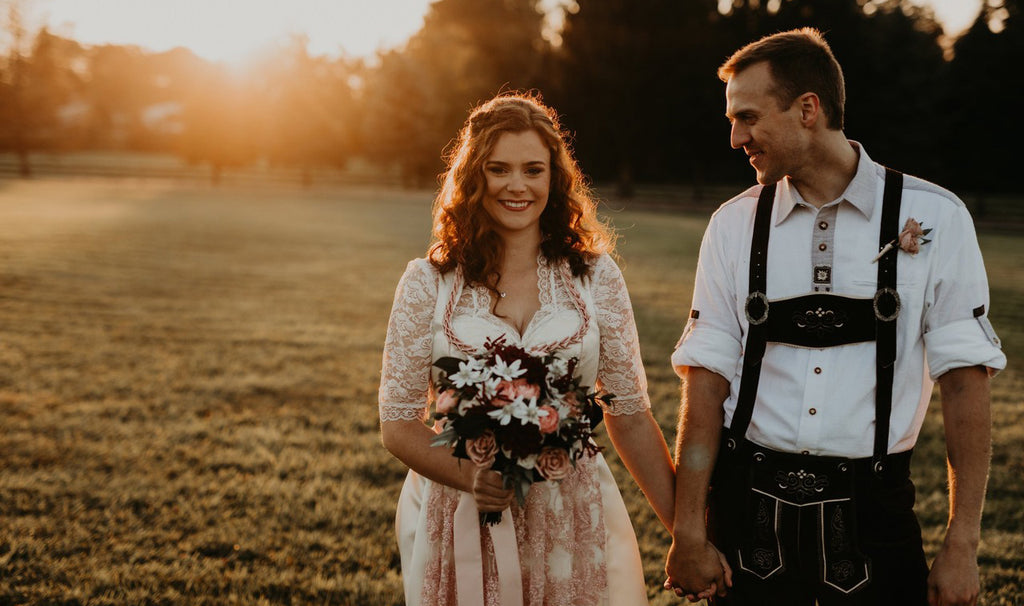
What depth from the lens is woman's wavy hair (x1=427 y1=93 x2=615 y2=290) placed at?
2.80m

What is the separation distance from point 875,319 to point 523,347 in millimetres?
1109


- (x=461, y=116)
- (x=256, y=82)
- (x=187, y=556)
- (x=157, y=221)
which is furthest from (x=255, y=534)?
(x=256, y=82)

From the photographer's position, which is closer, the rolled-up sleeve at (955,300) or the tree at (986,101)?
the rolled-up sleeve at (955,300)

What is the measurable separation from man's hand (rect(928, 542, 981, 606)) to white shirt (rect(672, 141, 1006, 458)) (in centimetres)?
33

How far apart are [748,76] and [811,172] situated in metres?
0.36

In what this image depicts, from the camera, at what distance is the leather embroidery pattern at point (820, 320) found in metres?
2.35

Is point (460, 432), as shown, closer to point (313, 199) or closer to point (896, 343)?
point (896, 343)

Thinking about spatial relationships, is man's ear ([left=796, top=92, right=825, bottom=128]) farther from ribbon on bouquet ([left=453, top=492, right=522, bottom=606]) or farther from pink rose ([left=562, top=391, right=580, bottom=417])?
ribbon on bouquet ([left=453, top=492, right=522, bottom=606])

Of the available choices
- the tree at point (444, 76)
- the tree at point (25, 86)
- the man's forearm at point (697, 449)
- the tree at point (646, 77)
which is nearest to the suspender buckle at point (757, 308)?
the man's forearm at point (697, 449)

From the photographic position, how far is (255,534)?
4812 mm

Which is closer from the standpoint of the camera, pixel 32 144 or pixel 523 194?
pixel 523 194

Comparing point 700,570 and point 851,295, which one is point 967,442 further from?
point 700,570

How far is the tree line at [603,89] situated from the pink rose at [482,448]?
92.1 feet

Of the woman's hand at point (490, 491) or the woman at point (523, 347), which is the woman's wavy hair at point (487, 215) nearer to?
the woman at point (523, 347)
